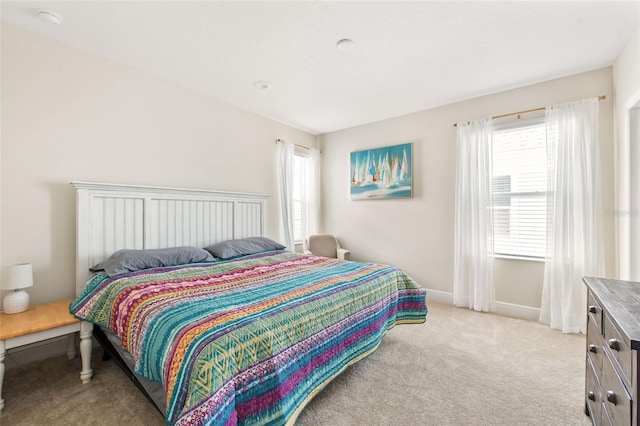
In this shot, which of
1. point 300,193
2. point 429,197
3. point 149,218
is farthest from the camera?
point 300,193

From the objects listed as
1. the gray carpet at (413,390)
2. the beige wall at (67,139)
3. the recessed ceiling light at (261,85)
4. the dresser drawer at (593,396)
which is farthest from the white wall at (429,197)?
the beige wall at (67,139)

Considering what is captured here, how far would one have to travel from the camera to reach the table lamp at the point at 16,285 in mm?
1973

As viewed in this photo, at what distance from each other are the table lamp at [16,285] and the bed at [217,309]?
1.12 ft

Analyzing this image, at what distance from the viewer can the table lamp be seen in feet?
6.47

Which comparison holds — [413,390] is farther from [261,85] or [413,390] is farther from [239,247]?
[261,85]

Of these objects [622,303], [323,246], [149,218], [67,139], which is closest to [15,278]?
[149,218]

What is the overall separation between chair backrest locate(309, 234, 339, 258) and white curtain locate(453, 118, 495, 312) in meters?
1.77

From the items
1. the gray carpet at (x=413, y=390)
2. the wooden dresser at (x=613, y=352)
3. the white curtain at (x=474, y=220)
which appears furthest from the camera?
the white curtain at (x=474, y=220)

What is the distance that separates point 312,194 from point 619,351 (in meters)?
4.08

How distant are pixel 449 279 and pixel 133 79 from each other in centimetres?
440

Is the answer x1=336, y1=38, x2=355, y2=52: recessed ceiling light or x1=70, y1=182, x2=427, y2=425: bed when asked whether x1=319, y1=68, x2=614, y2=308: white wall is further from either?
x1=336, y1=38, x2=355, y2=52: recessed ceiling light

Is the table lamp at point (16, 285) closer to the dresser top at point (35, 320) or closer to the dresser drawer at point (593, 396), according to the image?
the dresser top at point (35, 320)

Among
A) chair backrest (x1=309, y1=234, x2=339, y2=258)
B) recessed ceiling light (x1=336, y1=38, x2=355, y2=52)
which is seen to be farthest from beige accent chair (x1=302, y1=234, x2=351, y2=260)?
recessed ceiling light (x1=336, y1=38, x2=355, y2=52)

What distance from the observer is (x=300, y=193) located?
4785 millimetres
